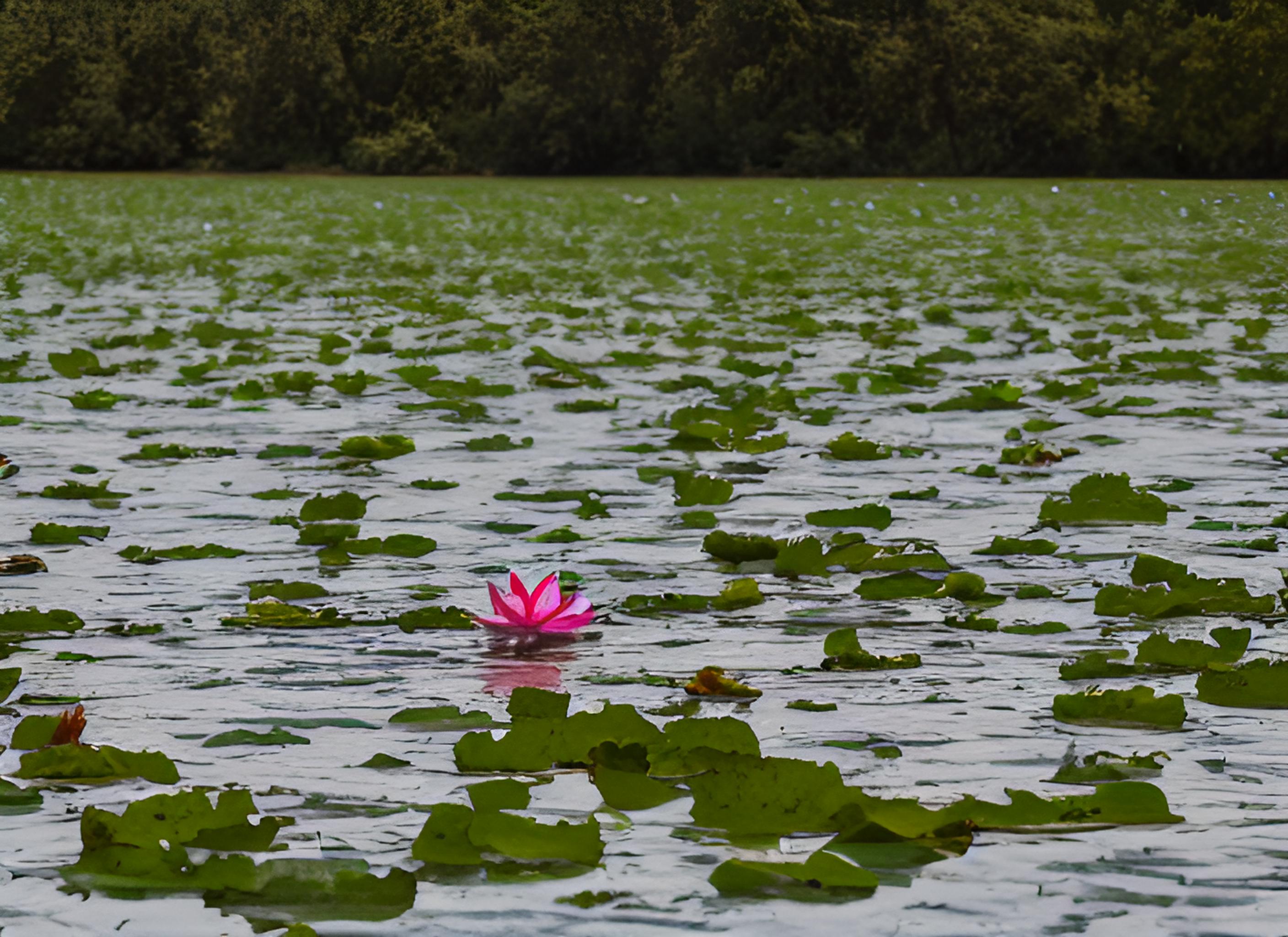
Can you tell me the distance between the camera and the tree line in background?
2139 cm

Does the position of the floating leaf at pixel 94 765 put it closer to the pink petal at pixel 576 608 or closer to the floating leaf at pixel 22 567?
the pink petal at pixel 576 608

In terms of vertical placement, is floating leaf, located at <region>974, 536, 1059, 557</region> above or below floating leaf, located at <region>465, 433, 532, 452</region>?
above

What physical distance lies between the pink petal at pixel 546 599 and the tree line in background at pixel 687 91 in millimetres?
16982

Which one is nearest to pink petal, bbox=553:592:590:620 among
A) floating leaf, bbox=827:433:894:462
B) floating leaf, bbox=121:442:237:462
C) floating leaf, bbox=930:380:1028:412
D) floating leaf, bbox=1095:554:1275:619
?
floating leaf, bbox=1095:554:1275:619

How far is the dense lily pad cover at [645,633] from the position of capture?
59.9 inches

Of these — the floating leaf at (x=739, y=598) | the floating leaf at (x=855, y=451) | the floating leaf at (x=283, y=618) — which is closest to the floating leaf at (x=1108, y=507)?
the floating leaf at (x=855, y=451)

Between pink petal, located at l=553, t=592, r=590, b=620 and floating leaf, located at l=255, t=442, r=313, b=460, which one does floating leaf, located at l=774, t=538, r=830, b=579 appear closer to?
pink petal, located at l=553, t=592, r=590, b=620

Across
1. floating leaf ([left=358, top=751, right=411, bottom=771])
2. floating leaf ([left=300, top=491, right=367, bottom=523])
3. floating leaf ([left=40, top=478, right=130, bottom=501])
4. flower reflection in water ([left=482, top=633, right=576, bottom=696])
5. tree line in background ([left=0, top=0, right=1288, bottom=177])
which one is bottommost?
floating leaf ([left=40, top=478, right=130, bottom=501])

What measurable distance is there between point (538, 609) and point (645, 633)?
7.5 inches

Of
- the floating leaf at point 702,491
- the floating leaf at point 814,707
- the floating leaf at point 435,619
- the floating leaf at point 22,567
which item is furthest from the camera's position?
the floating leaf at point 702,491

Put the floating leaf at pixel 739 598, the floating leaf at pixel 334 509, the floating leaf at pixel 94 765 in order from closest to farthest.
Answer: the floating leaf at pixel 94 765, the floating leaf at pixel 739 598, the floating leaf at pixel 334 509

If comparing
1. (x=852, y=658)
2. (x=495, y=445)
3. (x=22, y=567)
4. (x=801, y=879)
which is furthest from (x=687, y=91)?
(x=801, y=879)

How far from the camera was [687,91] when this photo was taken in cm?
2788

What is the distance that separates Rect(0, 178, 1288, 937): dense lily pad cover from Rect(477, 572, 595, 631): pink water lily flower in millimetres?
44
